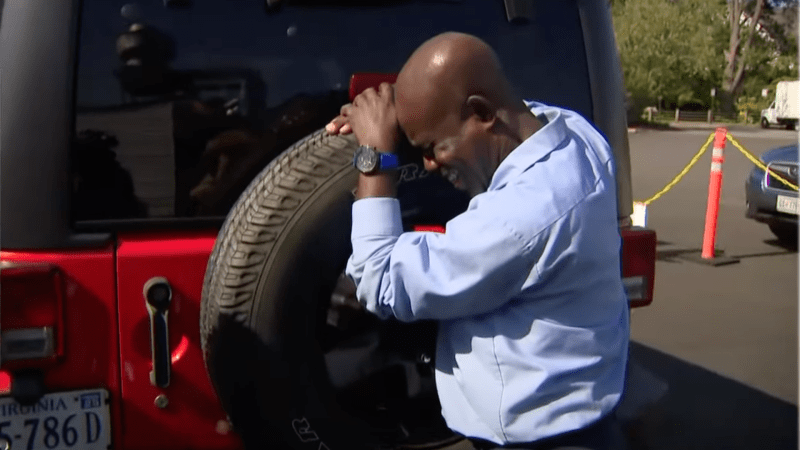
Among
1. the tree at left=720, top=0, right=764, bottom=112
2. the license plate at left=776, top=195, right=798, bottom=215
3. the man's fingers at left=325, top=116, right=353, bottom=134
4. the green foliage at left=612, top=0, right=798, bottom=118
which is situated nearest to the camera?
the man's fingers at left=325, top=116, right=353, bottom=134

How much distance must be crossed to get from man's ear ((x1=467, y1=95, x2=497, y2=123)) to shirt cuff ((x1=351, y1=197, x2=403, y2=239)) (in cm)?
27

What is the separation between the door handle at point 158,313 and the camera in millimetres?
2289

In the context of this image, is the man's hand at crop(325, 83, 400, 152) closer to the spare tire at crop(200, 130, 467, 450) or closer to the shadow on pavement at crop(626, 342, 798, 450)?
the spare tire at crop(200, 130, 467, 450)

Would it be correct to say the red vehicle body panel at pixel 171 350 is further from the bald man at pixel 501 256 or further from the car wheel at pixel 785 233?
the car wheel at pixel 785 233

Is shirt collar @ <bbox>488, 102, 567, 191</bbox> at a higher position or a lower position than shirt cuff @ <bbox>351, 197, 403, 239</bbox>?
higher

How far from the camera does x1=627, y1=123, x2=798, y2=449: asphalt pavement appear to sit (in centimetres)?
440

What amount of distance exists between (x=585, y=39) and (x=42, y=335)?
6.46ft

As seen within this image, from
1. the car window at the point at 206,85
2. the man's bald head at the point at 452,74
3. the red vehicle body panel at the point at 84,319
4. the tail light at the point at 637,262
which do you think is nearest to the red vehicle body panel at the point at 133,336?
the red vehicle body panel at the point at 84,319

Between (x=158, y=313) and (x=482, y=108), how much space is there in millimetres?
1188

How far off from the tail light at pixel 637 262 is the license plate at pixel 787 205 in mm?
Result: 6778

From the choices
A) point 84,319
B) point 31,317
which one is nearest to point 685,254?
point 84,319

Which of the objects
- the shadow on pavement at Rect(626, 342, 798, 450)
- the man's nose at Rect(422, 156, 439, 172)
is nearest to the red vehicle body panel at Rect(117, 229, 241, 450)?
the man's nose at Rect(422, 156, 439, 172)

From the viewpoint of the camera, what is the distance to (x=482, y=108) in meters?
1.58

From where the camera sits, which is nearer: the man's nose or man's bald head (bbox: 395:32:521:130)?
man's bald head (bbox: 395:32:521:130)
